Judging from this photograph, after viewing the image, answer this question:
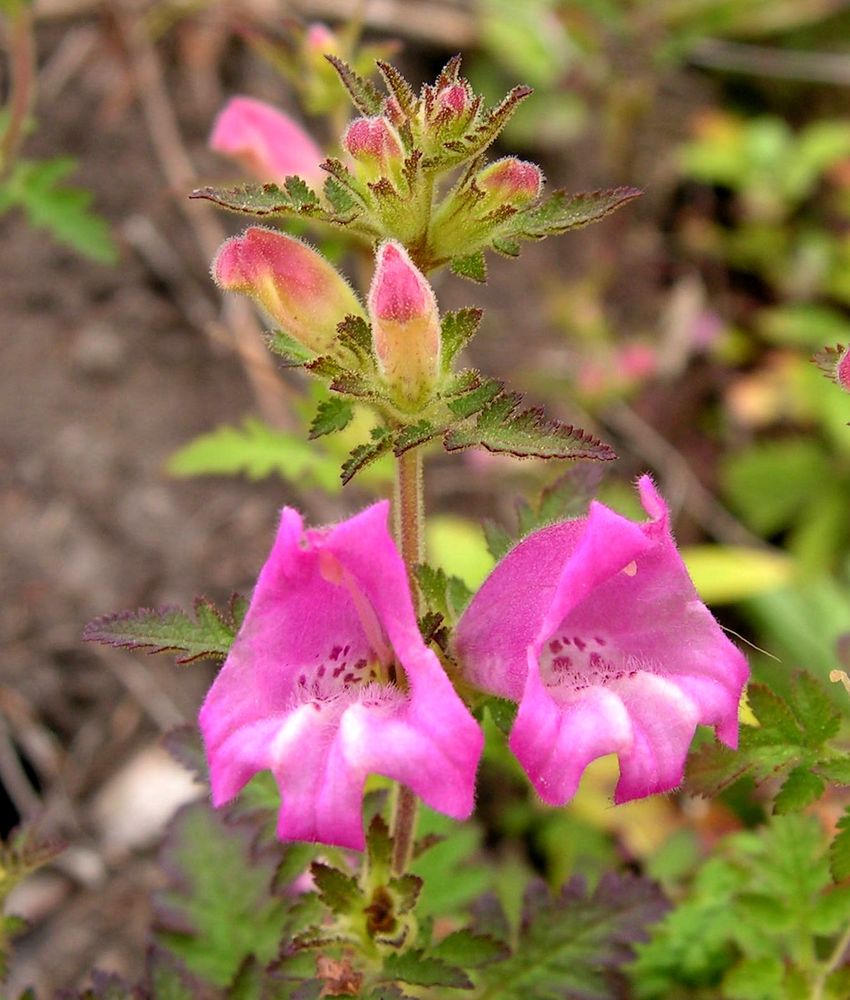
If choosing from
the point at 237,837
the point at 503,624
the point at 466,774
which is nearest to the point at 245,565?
the point at 237,837

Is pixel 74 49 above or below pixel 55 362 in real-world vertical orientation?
above

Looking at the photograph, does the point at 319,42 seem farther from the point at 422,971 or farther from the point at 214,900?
the point at 422,971

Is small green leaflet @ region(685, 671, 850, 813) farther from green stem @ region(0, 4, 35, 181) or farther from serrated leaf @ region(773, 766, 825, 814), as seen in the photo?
green stem @ region(0, 4, 35, 181)

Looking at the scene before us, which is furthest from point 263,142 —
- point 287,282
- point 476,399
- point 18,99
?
point 476,399

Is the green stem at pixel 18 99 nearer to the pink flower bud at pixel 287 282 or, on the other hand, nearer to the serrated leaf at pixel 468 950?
the pink flower bud at pixel 287 282

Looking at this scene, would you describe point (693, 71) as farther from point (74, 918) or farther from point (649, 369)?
point (74, 918)

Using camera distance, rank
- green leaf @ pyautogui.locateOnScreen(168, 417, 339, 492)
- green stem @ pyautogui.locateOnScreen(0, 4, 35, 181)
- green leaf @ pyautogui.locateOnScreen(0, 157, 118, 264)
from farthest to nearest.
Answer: green stem @ pyautogui.locateOnScreen(0, 4, 35, 181)
green leaf @ pyautogui.locateOnScreen(0, 157, 118, 264)
green leaf @ pyautogui.locateOnScreen(168, 417, 339, 492)

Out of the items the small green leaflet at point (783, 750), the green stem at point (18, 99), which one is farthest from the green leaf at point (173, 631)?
the green stem at point (18, 99)

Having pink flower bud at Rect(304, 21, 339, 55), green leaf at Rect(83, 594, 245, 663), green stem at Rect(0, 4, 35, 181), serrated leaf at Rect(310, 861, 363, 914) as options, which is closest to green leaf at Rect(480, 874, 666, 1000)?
serrated leaf at Rect(310, 861, 363, 914)
